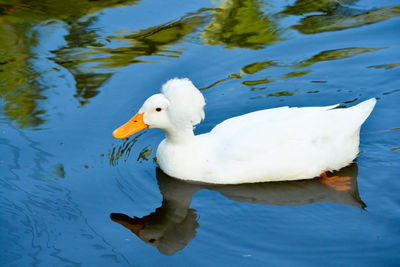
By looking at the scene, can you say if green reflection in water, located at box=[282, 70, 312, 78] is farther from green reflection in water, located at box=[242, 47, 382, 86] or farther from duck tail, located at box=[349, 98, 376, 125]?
duck tail, located at box=[349, 98, 376, 125]

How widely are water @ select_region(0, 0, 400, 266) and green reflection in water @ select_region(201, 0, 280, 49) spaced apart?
0.03 metres

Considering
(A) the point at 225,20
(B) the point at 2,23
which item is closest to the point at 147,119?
(A) the point at 225,20

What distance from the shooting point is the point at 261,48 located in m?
8.41

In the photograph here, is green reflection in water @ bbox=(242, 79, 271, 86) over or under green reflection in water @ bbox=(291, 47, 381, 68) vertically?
under

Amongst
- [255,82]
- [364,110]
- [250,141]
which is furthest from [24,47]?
[364,110]

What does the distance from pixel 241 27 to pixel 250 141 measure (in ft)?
11.7

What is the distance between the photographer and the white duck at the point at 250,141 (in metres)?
5.84

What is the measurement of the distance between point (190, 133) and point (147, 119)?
48 centimetres

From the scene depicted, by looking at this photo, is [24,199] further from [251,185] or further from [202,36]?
[202,36]

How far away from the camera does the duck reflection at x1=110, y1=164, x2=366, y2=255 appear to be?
5.27 m

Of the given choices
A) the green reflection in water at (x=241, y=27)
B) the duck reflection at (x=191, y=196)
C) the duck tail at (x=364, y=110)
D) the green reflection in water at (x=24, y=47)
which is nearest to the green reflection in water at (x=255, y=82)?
the green reflection in water at (x=241, y=27)

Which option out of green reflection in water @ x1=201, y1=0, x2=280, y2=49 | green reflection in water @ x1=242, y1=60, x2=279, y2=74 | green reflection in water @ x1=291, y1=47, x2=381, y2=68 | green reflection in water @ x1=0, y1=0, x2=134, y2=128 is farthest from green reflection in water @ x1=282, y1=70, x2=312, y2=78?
green reflection in water @ x1=0, y1=0, x2=134, y2=128

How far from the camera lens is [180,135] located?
6.04 m

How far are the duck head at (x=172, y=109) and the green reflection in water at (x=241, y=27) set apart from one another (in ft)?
9.46
